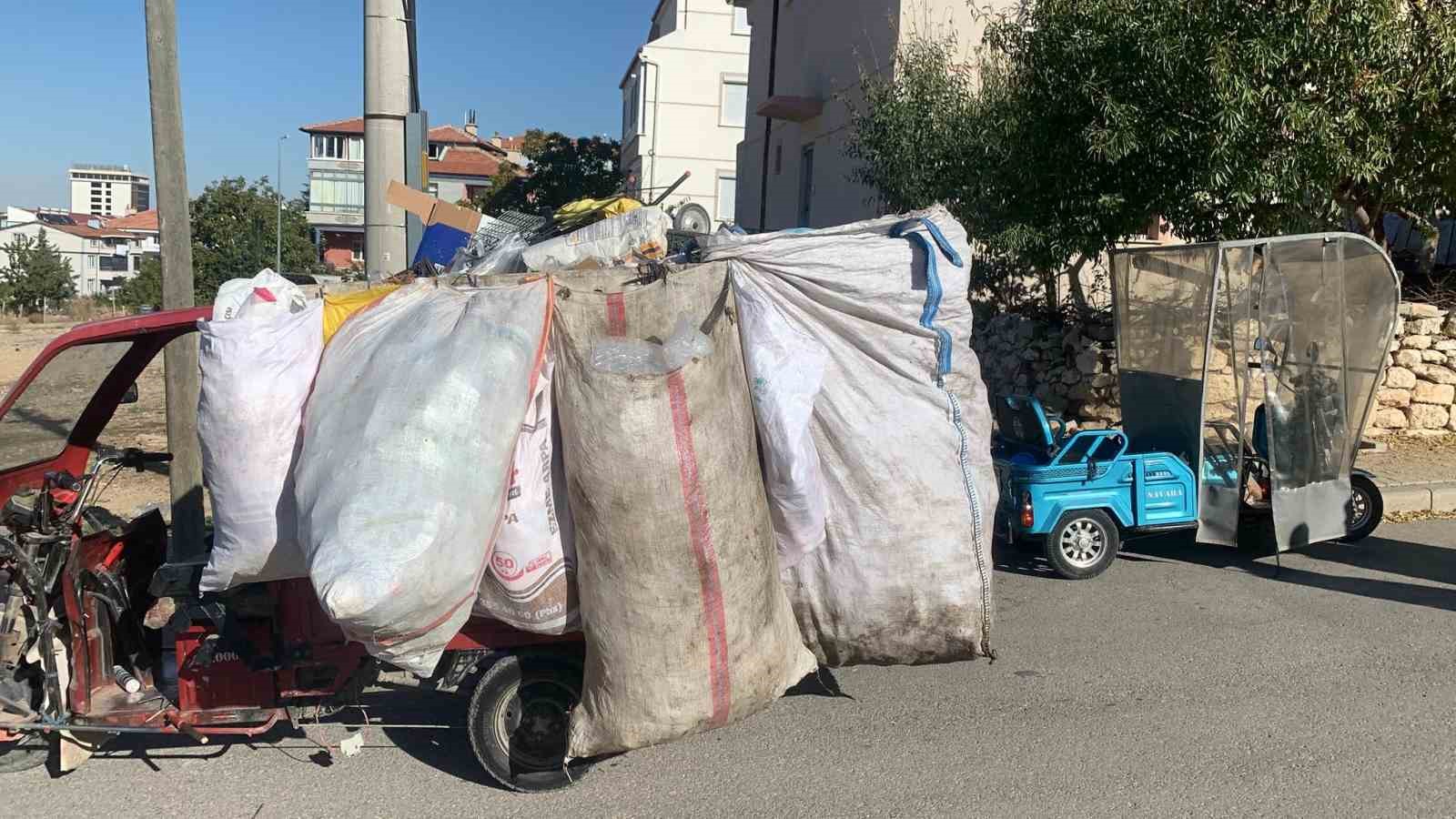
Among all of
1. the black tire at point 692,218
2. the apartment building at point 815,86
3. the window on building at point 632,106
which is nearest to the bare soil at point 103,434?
the black tire at point 692,218

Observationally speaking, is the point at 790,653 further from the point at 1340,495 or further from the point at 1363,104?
the point at 1363,104

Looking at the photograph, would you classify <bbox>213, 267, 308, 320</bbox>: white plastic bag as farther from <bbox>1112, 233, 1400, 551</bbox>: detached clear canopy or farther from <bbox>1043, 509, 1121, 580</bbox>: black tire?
<bbox>1112, 233, 1400, 551</bbox>: detached clear canopy

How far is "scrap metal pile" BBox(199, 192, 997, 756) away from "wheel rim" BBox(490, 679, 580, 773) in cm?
36

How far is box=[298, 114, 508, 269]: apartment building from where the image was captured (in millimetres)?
61094

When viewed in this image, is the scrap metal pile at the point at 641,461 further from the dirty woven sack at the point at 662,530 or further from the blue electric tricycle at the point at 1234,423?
the blue electric tricycle at the point at 1234,423

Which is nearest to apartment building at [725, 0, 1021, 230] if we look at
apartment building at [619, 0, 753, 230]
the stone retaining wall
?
the stone retaining wall

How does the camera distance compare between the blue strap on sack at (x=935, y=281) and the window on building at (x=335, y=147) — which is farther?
the window on building at (x=335, y=147)

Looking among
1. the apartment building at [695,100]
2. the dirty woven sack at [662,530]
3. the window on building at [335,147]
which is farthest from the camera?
the window on building at [335,147]

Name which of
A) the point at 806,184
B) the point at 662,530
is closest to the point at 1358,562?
the point at 662,530

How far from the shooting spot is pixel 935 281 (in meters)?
4.04

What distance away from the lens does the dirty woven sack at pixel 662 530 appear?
364cm

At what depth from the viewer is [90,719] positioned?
4121 mm

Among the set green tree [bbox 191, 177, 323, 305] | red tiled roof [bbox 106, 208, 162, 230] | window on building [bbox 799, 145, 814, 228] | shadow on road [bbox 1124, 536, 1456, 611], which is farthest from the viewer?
red tiled roof [bbox 106, 208, 162, 230]

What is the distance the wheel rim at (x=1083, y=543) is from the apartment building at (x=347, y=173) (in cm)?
5539
